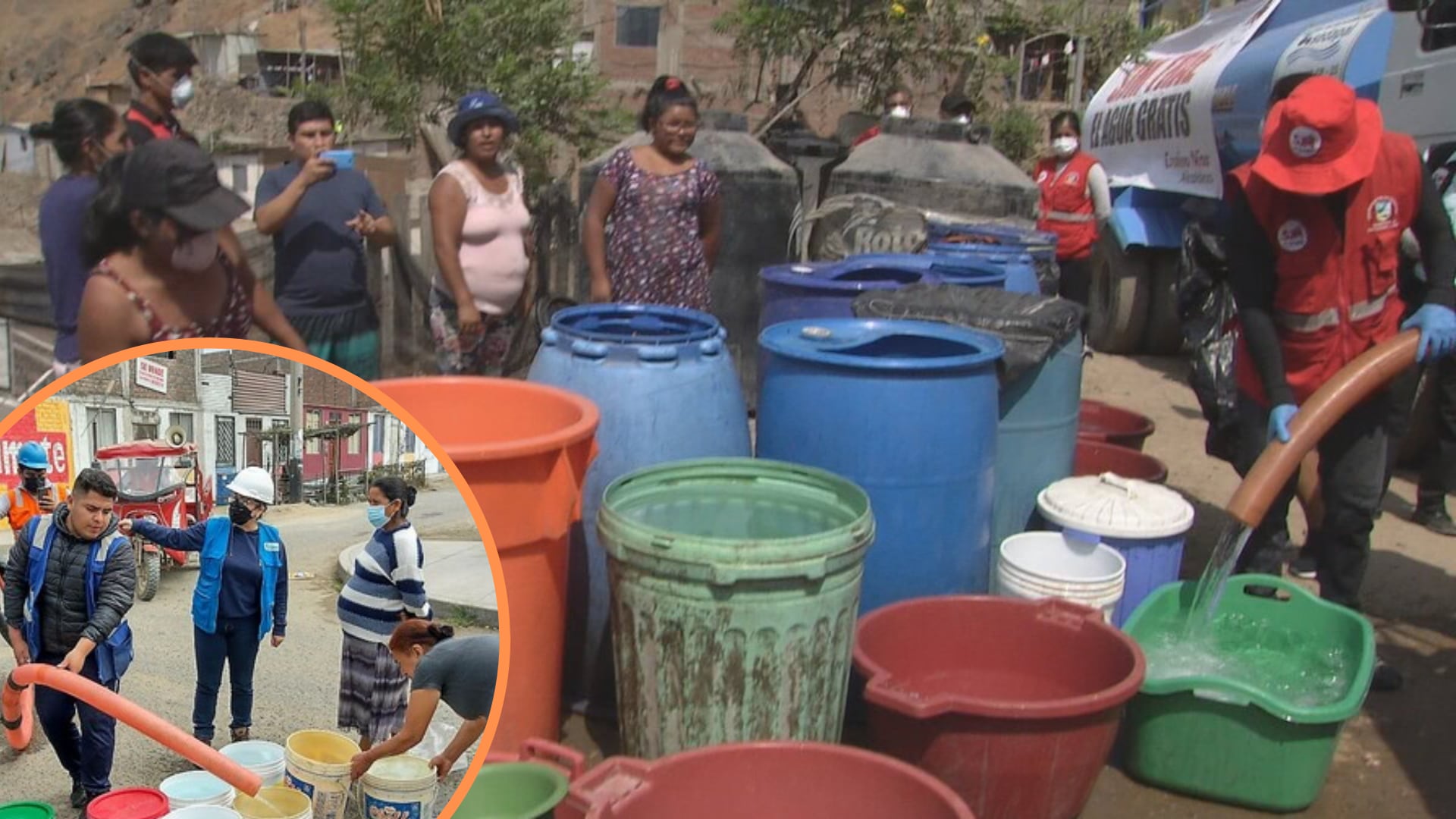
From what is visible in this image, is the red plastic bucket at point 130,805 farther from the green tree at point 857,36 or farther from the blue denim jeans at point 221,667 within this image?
the green tree at point 857,36

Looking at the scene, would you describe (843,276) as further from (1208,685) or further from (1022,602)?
(1208,685)

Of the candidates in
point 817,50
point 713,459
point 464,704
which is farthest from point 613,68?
point 464,704

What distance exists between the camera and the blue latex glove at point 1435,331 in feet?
11.8

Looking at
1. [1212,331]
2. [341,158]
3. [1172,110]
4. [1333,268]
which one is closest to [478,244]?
[341,158]

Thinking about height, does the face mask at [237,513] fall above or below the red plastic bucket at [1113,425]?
above

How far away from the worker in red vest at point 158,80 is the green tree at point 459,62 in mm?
3106

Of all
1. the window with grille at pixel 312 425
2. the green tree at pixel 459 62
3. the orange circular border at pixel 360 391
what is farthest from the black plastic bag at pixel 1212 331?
the green tree at pixel 459 62

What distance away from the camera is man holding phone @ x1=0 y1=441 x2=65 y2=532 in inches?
62.8

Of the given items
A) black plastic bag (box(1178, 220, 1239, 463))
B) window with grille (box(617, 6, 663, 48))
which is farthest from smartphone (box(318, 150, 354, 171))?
window with grille (box(617, 6, 663, 48))

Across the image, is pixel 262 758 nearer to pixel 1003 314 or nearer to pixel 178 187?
pixel 178 187

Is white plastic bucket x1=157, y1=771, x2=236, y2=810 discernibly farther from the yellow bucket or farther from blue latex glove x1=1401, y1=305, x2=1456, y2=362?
blue latex glove x1=1401, y1=305, x2=1456, y2=362

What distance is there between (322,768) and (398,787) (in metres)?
0.12

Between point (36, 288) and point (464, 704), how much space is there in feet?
15.3

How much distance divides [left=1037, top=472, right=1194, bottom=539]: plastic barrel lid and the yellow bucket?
2.56 meters
